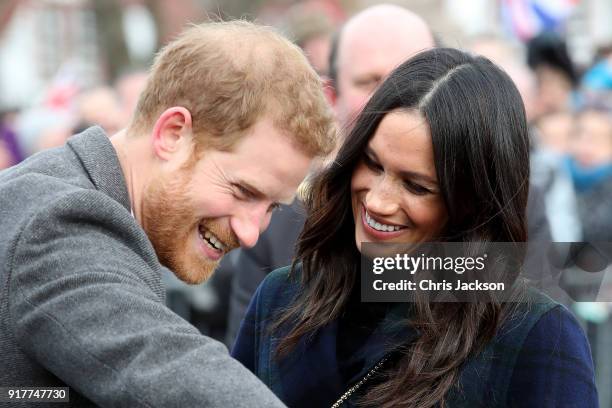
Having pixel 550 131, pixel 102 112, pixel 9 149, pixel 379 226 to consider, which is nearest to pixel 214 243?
pixel 379 226

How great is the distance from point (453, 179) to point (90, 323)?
3.60ft

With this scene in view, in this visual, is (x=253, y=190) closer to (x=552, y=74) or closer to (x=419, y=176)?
(x=419, y=176)

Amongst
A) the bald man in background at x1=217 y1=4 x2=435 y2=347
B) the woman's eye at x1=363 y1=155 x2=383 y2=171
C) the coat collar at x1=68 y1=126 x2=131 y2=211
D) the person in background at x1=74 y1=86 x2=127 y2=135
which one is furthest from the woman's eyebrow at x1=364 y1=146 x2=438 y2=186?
the person in background at x1=74 y1=86 x2=127 y2=135

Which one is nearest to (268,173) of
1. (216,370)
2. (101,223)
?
(101,223)

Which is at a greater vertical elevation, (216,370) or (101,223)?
(101,223)

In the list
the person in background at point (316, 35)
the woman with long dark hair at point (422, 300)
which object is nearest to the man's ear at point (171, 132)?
the woman with long dark hair at point (422, 300)

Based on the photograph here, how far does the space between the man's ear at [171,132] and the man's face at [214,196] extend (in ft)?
0.17

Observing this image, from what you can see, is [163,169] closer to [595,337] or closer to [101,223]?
[101,223]

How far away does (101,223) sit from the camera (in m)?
2.16

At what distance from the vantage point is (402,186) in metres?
2.73

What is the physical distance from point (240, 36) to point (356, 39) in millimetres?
1964

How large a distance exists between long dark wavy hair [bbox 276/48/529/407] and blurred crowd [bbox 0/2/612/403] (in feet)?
5.01

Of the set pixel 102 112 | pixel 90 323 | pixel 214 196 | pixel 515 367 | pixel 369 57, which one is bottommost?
pixel 102 112

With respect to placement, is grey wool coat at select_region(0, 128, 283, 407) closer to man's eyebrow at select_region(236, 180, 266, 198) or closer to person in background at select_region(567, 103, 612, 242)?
man's eyebrow at select_region(236, 180, 266, 198)
